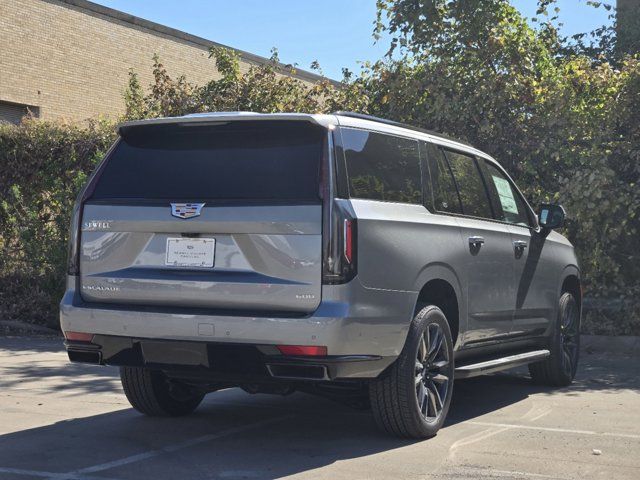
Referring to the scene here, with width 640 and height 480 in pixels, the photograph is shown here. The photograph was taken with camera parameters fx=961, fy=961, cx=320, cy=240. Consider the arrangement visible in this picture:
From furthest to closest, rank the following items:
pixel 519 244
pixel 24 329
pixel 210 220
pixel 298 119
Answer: pixel 24 329, pixel 519 244, pixel 298 119, pixel 210 220

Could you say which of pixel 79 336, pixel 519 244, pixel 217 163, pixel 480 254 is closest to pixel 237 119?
pixel 217 163

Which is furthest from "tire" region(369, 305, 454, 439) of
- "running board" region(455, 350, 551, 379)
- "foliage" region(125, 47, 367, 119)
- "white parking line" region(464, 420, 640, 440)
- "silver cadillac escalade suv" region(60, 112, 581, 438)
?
"foliage" region(125, 47, 367, 119)

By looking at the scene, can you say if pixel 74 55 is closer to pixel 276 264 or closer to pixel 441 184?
pixel 441 184

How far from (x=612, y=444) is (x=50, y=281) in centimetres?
906

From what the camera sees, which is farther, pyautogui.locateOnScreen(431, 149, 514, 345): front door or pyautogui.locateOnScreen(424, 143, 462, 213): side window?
pyautogui.locateOnScreen(431, 149, 514, 345): front door

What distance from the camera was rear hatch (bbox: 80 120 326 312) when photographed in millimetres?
5398

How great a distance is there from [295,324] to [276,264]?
0.36 metres

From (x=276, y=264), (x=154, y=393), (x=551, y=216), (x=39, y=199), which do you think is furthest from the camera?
(x=39, y=199)

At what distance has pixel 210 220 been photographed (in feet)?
18.2

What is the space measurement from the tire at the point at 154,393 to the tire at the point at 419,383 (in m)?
1.64

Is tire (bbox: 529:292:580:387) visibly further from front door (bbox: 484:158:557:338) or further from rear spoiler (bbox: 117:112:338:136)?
rear spoiler (bbox: 117:112:338:136)

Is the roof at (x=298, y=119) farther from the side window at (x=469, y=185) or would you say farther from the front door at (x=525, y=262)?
the front door at (x=525, y=262)

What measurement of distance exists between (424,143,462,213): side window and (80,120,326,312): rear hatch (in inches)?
48.9

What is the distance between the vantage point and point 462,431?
6496 mm
